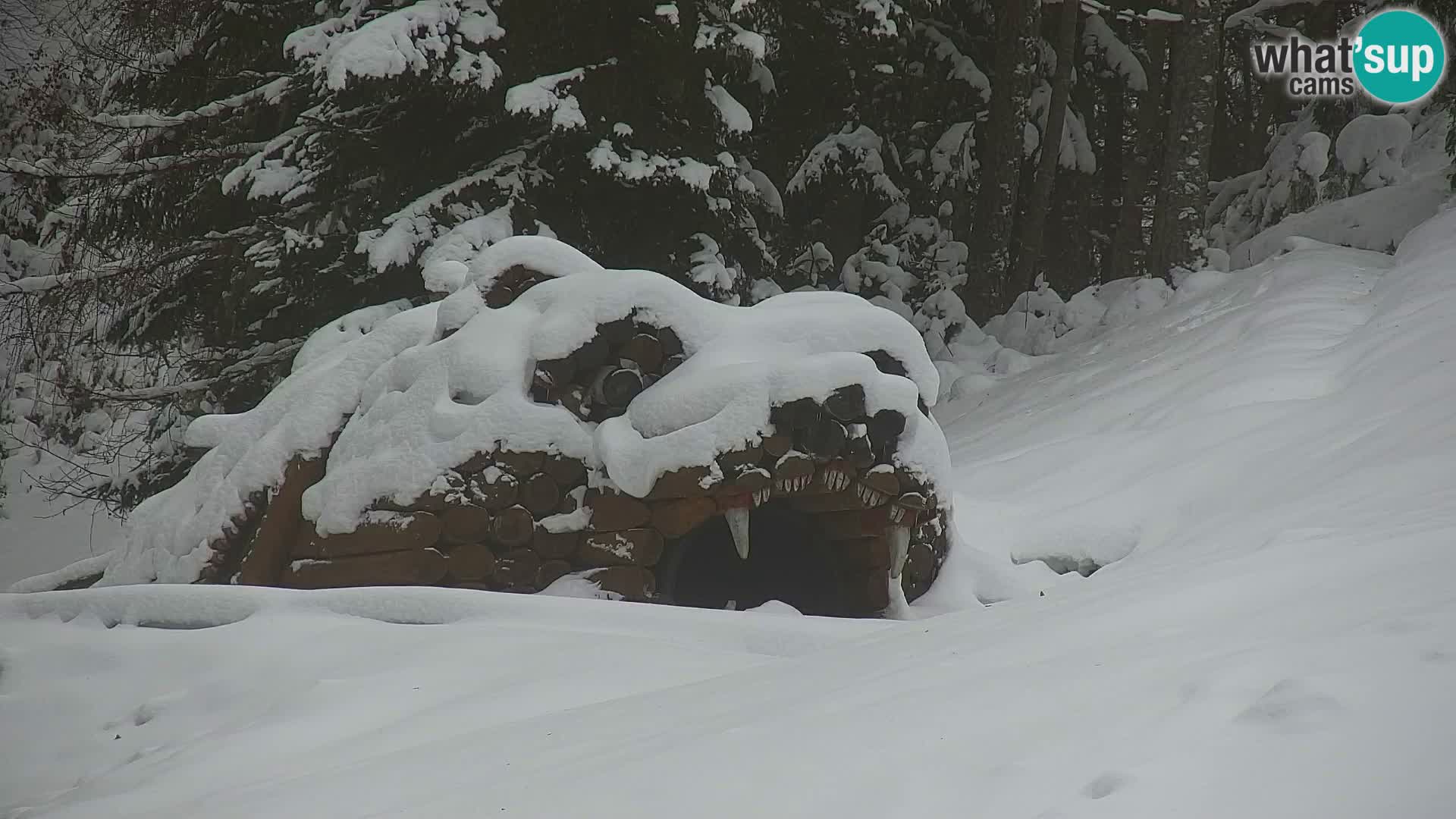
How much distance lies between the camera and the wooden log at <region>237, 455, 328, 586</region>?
444 centimetres

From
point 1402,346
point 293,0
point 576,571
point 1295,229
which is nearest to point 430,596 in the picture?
point 576,571

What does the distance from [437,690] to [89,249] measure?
7.30 m

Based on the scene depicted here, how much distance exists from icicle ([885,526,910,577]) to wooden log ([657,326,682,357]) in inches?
39.9

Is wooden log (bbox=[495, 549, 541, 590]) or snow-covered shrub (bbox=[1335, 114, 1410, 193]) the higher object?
wooden log (bbox=[495, 549, 541, 590])

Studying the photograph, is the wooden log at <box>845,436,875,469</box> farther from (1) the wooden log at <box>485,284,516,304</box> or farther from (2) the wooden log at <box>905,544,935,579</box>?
(1) the wooden log at <box>485,284,516,304</box>

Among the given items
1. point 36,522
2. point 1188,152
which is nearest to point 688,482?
point 1188,152

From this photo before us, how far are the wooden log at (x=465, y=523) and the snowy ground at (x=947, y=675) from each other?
447mm

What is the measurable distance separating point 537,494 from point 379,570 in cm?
60

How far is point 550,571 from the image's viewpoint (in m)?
4.25

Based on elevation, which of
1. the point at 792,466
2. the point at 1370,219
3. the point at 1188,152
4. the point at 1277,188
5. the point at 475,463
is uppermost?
the point at 475,463

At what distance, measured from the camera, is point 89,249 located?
897 cm

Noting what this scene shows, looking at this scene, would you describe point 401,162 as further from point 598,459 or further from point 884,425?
point 884,425

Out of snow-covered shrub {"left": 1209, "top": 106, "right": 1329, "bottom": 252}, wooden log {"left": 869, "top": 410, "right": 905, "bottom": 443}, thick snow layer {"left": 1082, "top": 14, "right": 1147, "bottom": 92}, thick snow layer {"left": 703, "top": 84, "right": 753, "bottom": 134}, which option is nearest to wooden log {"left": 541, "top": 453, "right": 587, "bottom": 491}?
wooden log {"left": 869, "top": 410, "right": 905, "bottom": 443}

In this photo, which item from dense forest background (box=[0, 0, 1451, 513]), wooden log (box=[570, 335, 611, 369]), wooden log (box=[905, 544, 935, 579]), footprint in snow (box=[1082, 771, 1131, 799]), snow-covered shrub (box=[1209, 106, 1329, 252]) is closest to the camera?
footprint in snow (box=[1082, 771, 1131, 799])
